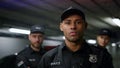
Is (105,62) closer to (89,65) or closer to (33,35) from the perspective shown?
(89,65)

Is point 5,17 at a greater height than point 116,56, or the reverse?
point 5,17

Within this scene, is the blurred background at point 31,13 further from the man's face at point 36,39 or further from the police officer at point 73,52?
the police officer at point 73,52

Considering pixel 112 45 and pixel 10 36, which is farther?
pixel 112 45

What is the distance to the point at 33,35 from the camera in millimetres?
3994

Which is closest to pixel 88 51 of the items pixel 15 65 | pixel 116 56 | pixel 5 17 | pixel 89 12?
pixel 15 65

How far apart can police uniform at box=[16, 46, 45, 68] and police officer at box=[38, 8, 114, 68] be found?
1466 millimetres

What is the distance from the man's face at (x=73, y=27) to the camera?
2201 mm

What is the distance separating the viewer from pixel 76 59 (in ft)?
7.18

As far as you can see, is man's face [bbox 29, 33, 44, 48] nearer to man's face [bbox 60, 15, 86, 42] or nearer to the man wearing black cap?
the man wearing black cap

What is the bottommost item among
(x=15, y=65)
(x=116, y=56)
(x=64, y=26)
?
(x=116, y=56)

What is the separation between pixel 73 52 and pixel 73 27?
246mm

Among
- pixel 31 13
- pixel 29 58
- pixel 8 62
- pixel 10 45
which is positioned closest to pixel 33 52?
pixel 29 58

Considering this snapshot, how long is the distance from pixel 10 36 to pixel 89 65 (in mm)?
8058

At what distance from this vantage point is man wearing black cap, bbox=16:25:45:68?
3689mm
